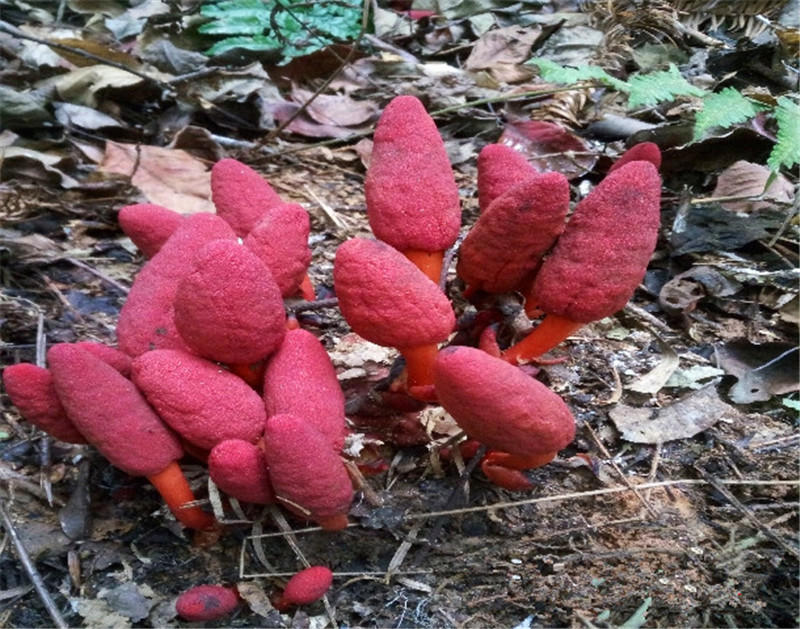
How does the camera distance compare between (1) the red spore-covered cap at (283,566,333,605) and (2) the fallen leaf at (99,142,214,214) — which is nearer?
(1) the red spore-covered cap at (283,566,333,605)

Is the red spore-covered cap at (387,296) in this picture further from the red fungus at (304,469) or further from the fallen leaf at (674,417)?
the fallen leaf at (674,417)

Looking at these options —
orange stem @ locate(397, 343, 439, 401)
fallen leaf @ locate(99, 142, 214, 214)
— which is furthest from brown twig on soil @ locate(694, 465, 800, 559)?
fallen leaf @ locate(99, 142, 214, 214)

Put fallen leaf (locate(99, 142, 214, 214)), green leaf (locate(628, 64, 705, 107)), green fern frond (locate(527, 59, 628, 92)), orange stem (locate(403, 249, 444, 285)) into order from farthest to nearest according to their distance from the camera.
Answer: fallen leaf (locate(99, 142, 214, 214)), green fern frond (locate(527, 59, 628, 92)), green leaf (locate(628, 64, 705, 107)), orange stem (locate(403, 249, 444, 285))

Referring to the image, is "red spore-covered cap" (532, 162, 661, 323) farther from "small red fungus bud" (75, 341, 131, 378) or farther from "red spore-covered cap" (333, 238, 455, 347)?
"small red fungus bud" (75, 341, 131, 378)

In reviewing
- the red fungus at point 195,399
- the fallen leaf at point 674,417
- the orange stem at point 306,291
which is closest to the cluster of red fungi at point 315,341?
the red fungus at point 195,399

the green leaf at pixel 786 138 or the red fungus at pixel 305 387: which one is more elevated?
the green leaf at pixel 786 138

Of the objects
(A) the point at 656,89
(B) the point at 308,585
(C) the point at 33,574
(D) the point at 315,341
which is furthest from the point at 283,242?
(A) the point at 656,89

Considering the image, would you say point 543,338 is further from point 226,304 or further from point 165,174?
point 165,174
